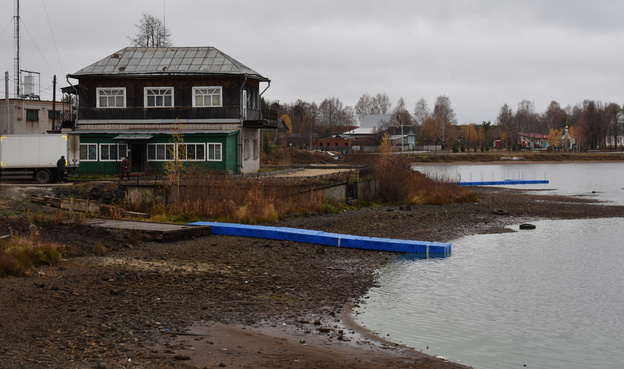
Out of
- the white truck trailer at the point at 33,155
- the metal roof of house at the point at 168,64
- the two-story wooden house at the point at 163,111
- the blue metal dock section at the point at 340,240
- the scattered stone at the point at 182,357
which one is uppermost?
the metal roof of house at the point at 168,64

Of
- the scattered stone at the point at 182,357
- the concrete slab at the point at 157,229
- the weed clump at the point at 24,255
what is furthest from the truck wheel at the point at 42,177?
the scattered stone at the point at 182,357

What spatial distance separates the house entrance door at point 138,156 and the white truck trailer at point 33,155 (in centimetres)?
772

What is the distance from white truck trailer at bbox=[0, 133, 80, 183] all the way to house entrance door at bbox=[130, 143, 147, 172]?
25.3 feet

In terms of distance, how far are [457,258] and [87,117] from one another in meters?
32.7

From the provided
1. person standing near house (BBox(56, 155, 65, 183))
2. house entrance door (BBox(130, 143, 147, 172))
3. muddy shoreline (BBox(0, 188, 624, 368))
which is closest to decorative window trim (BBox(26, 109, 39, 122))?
house entrance door (BBox(130, 143, 147, 172))

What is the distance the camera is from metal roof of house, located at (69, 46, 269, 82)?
1806 inches

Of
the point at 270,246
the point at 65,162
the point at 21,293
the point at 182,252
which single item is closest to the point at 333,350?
the point at 21,293

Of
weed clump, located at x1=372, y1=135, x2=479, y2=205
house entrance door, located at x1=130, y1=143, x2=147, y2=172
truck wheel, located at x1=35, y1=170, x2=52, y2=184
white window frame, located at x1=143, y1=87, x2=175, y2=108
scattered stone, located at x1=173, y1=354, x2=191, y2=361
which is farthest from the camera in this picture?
white window frame, located at x1=143, y1=87, x2=175, y2=108

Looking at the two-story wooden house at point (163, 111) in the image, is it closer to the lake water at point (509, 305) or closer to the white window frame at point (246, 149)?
the white window frame at point (246, 149)

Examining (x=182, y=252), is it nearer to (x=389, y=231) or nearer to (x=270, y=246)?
(x=270, y=246)

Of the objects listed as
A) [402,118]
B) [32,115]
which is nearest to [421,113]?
[402,118]

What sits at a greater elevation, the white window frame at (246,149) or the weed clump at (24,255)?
the white window frame at (246,149)

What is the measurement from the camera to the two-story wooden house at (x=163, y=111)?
4466 cm

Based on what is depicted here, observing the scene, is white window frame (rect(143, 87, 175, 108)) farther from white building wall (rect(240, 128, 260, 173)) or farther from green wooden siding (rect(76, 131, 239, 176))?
white building wall (rect(240, 128, 260, 173))
